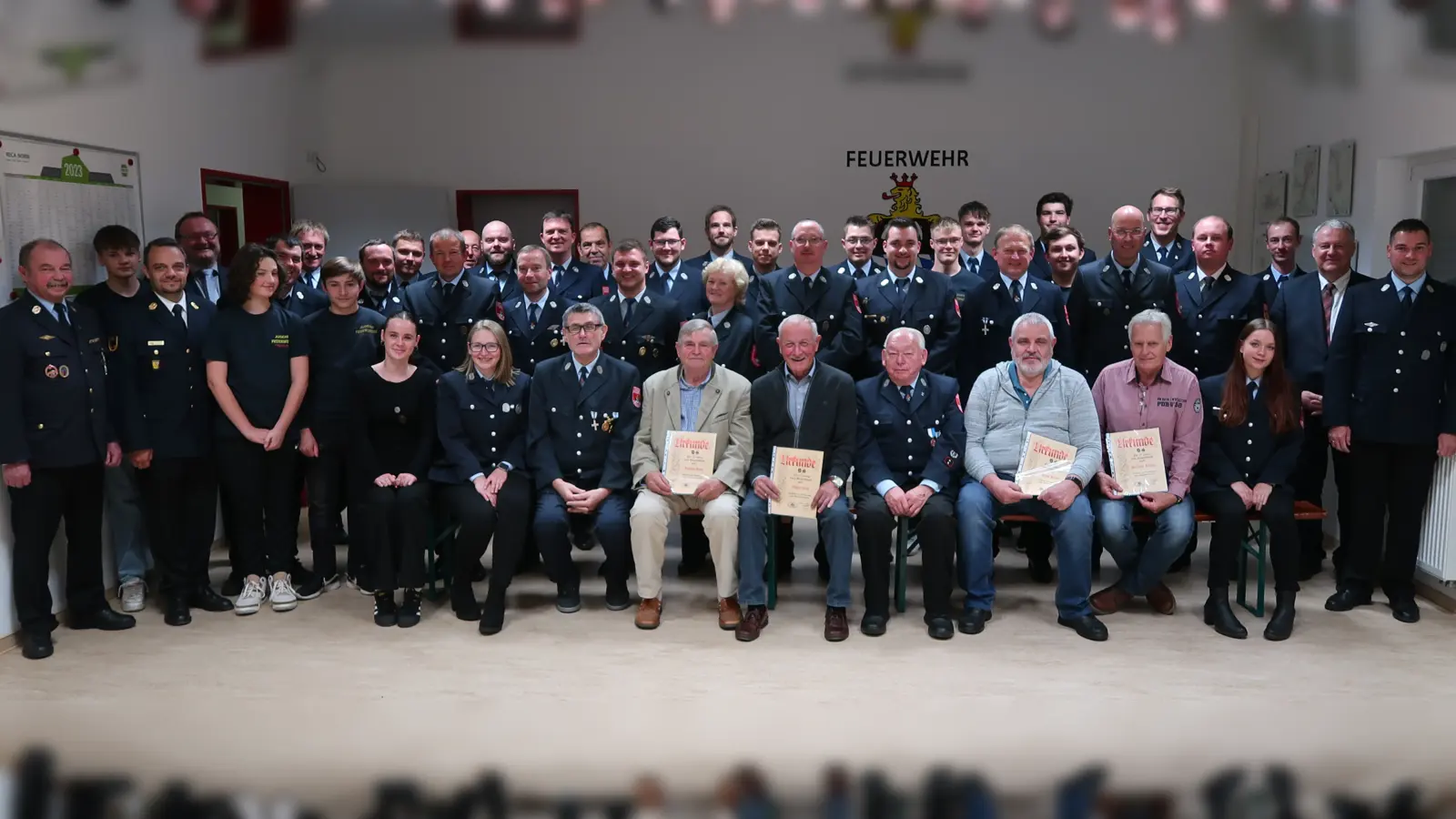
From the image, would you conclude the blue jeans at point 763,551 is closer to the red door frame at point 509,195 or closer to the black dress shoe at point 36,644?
the black dress shoe at point 36,644

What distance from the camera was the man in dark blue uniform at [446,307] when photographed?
4973 mm

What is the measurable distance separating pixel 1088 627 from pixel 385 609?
2799 millimetres

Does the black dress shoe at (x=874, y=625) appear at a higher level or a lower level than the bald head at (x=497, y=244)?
lower

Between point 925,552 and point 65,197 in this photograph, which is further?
point 65,197

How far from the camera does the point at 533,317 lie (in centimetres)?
501

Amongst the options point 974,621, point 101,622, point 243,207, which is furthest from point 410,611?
point 243,207

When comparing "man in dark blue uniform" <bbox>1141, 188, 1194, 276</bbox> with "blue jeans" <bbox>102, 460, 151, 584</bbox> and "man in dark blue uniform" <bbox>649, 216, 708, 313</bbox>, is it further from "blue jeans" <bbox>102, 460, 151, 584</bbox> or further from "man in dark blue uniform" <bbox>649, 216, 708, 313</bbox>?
"blue jeans" <bbox>102, 460, 151, 584</bbox>

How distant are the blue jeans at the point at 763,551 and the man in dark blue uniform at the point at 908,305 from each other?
3.15ft

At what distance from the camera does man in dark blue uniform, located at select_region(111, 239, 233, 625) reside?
4.17m

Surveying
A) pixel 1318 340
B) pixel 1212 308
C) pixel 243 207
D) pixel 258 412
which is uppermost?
pixel 243 207

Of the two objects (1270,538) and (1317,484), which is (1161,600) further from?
(1317,484)

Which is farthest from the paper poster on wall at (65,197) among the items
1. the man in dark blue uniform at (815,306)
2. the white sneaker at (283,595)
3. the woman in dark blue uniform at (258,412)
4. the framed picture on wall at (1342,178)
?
the framed picture on wall at (1342,178)

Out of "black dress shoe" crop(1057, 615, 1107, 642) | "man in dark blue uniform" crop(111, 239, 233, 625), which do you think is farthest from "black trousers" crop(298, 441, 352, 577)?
"black dress shoe" crop(1057, 615, 1107, 642)

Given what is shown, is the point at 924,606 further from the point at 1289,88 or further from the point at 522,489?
the point at 1289,88
